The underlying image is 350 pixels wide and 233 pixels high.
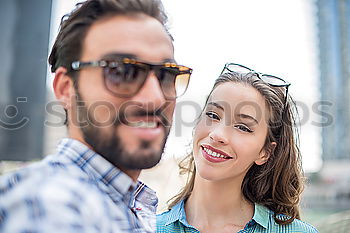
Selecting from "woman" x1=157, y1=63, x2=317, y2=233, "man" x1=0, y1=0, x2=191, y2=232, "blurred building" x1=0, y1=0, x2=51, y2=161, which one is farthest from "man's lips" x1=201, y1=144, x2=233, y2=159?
"blurred building" x1=0, y1=0, x2=51, y2=161

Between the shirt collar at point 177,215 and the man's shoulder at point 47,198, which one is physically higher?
the man's shoulder at point 47,198

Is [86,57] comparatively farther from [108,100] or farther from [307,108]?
[307,108]

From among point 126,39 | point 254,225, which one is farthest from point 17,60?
point 126,39

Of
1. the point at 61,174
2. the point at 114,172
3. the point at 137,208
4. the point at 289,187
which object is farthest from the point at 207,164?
the point at 61,174

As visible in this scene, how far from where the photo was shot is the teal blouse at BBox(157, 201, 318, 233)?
174 centimetres

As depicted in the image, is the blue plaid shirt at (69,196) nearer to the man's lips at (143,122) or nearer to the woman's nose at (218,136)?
the man's lips at (143,122)

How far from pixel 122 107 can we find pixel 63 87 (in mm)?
183

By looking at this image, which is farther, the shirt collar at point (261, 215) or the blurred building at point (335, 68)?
the blurred building at point (335, 68)

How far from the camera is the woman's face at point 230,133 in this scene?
1704 mm

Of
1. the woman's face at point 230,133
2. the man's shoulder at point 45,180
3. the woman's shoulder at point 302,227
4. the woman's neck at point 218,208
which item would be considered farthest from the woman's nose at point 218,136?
the man's shoulder at point 45,180

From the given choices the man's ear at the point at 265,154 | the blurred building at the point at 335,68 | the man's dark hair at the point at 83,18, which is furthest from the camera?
the blurred building at the point at 335,68

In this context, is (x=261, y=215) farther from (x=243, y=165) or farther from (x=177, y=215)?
(x=177, y=215)

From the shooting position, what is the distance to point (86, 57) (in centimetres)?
91

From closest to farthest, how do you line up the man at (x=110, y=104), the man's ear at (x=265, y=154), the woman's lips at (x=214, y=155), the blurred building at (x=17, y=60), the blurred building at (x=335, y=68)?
the man at (x=110, y=104) → the woman's lips at (x=214, y=155) → the man's ear at (x=265, y=154) → the blurred building at (x=17, y=60) → the blurred building at (x=335, y=68)
